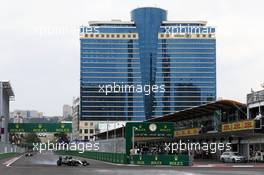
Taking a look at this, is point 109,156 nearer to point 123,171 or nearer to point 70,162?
point 70,162

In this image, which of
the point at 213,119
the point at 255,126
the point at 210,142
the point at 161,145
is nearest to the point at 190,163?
the point at 255,126

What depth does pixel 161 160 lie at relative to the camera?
52.9 metres

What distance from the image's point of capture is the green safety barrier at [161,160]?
172 feet

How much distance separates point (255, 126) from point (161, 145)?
169 feet

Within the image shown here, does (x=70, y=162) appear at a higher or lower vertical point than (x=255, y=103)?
lower
